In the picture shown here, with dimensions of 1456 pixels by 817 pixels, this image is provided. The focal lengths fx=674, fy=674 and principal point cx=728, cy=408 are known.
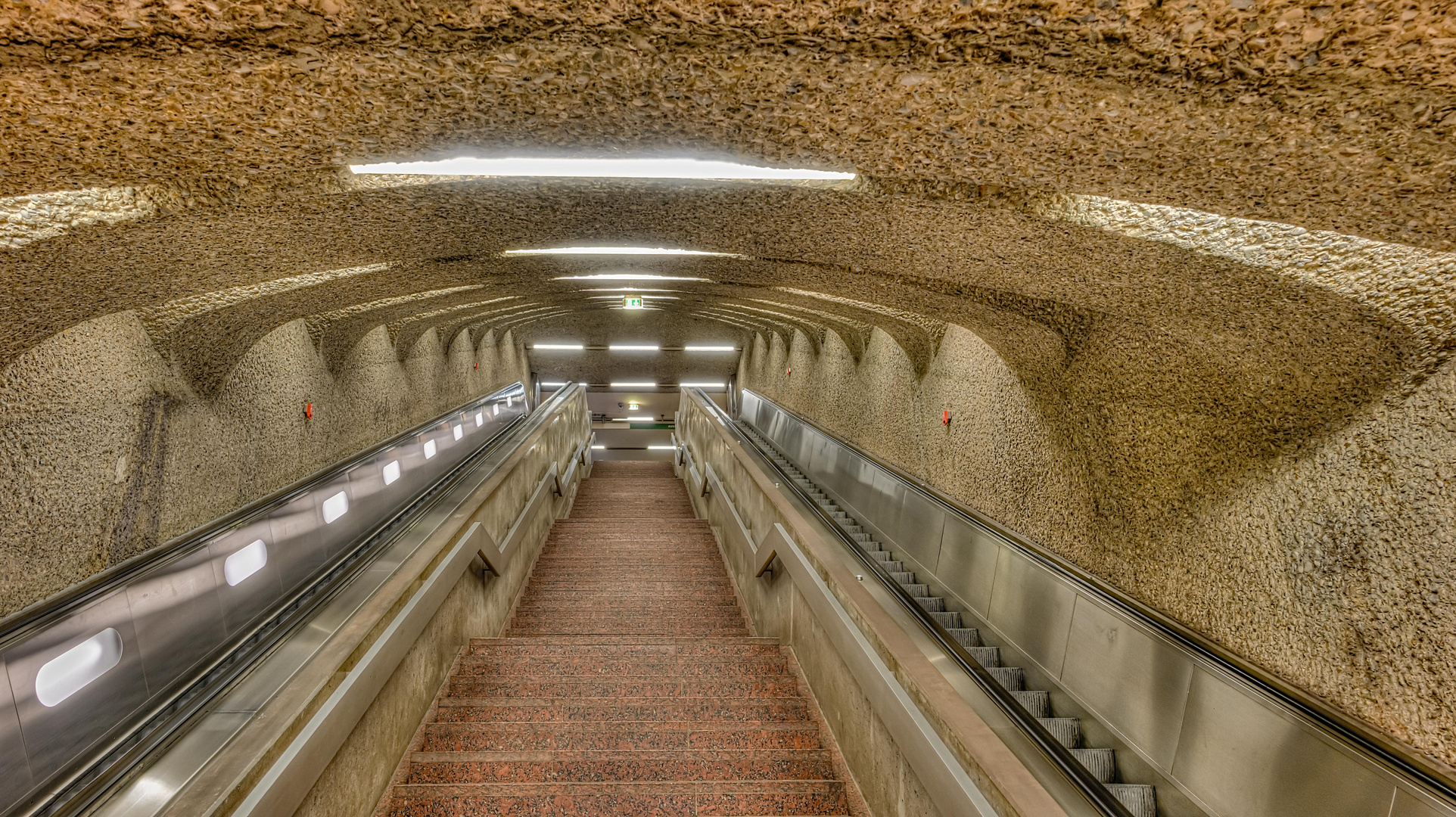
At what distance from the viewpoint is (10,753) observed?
2.22m

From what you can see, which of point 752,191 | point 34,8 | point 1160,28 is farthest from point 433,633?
point 1160,28

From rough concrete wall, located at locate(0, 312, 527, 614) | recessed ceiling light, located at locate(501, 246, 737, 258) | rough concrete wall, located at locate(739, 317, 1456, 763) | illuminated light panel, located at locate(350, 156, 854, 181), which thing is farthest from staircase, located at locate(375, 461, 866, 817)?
recessed ceiling light, located at locate(501, 246, 737, 258)

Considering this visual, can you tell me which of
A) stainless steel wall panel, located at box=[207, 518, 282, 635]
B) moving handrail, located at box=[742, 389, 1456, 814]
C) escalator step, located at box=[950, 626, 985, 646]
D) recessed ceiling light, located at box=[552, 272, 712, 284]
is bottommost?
escalator step, located at box=[950, 626, 985, 646]

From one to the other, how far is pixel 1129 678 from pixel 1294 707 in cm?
79

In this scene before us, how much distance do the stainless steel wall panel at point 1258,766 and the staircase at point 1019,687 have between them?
0.23m

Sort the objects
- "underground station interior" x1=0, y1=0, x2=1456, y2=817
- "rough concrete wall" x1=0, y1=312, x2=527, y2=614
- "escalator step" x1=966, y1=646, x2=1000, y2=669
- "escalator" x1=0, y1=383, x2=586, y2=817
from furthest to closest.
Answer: "escalator step" x1=966, y1=646, x2=1000, y2=669, "rough concrete wall" x1=0, y1=312, x2=527, y2=614, "escalator" x1=0, y1=383, x2=586, y2=817, "underground station interior" x1=0, y1=0, x2=1456, y2=817

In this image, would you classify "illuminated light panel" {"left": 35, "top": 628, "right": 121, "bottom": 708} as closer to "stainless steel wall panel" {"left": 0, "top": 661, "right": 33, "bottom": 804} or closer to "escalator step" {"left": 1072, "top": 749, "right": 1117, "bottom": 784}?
"stainless steel wall panel" {"left": 0, "top": 661, "right": 33, "bottom": 804}

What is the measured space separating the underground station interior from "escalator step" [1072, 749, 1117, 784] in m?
0.04

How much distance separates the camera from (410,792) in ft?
9.14

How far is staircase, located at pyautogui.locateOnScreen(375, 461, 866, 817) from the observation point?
2.74 metres

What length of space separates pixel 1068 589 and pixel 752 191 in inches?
108

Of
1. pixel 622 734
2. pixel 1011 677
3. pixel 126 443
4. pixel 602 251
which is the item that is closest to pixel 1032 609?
pixel 1011 677

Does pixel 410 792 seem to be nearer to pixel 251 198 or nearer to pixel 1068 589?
pixel 251 198

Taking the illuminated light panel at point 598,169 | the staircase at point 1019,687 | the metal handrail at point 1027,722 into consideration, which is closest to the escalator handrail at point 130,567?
the illuminated light panel at point 598,169
